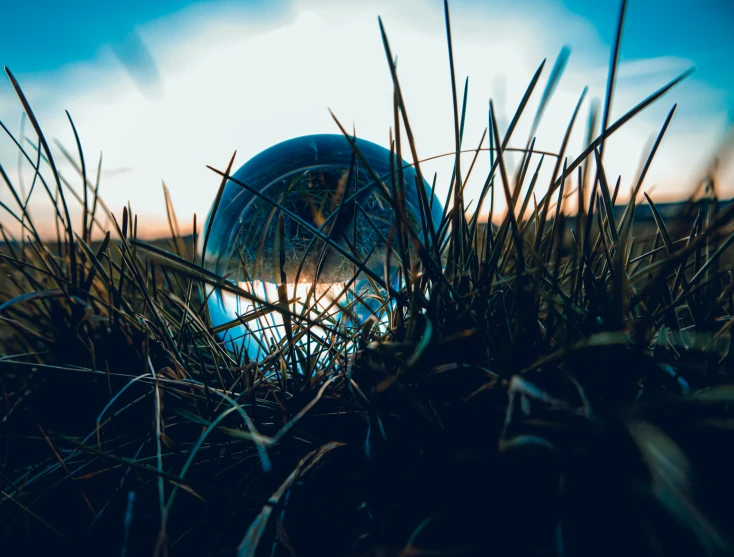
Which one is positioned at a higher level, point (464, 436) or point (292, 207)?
point (292, 207)

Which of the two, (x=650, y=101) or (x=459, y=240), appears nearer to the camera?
(x=650, y=101)

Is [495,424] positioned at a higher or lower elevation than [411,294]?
lower

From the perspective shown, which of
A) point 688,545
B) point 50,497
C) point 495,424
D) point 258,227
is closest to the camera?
point 688,545

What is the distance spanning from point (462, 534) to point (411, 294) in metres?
0.21

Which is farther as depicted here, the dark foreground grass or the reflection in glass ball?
the reflection in glass ball

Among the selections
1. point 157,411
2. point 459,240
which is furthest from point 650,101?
point 157,411

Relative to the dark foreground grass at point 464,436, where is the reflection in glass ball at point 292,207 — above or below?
above

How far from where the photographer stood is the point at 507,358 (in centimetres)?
35

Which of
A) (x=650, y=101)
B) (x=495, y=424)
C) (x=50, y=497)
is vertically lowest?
(x=50, y=497)

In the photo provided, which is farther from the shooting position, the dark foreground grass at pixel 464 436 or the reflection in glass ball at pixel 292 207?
the reflection in glass ball at pixel 292 207

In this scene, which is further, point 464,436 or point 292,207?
point 292,207

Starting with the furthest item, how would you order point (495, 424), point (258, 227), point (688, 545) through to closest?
point (258, 227), point (495, 424), point (688, 545)

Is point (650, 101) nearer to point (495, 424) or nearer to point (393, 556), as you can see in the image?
point (495, 424)

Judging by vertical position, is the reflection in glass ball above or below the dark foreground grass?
above
